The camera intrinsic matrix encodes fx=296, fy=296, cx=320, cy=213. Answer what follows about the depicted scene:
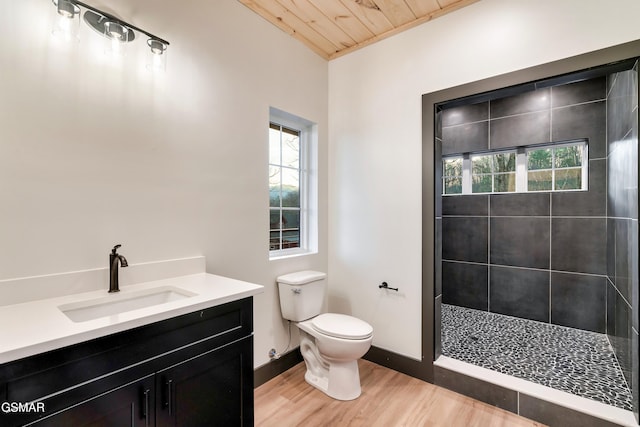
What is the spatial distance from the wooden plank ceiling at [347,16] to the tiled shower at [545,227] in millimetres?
711

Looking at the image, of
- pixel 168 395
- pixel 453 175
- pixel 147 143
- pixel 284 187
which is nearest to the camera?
pixel 168 395

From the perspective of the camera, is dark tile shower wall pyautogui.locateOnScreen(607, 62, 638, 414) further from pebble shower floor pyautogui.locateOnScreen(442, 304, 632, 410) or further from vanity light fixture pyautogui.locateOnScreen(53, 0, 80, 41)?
vanity light fixture pyautogui.locateOnScreen(53, 0, 80, 41)

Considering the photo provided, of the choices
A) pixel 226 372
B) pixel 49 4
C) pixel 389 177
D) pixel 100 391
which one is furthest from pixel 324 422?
pixel 49 4

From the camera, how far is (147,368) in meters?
1.06

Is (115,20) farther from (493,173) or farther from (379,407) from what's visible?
(493,173)

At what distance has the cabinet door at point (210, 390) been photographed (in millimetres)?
1116

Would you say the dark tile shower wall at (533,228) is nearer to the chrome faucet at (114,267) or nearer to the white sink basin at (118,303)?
the white sink basin at (118,303)

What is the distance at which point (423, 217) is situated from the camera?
222 cm

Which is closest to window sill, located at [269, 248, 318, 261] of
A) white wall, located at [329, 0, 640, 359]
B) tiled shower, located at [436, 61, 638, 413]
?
white wall, located at [329, 0, 640, 359]

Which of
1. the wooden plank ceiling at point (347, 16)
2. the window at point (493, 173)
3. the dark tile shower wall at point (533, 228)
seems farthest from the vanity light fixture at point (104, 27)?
the window at point (493, 173)

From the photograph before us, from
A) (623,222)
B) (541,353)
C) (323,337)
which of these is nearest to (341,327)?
(323,337)

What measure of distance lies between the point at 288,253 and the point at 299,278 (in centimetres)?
35

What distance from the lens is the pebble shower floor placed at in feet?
6.34

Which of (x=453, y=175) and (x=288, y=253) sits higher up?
(x=453, y=175)
